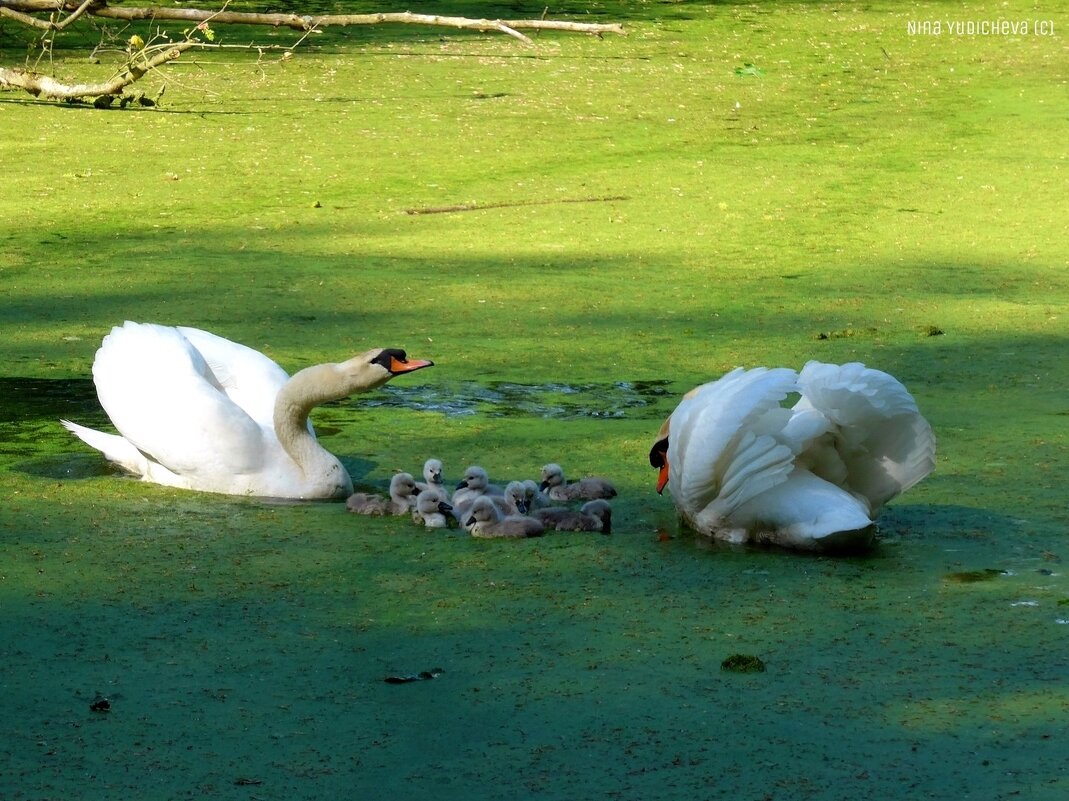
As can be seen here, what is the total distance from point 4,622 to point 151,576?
16.4 inches

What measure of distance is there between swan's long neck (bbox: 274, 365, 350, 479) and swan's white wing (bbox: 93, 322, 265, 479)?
10cm

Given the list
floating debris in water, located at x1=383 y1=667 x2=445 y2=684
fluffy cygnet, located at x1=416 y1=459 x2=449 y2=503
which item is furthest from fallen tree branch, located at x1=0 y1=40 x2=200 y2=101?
floating debris in water, located at x1=383 y1=667 x2=445 y2=684

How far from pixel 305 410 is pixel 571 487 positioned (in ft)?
2.61

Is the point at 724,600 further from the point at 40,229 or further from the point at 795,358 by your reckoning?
the point at 40,229

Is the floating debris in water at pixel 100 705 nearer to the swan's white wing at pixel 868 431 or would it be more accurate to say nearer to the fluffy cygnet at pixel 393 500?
the fluffy cygnet at pixel 393 500

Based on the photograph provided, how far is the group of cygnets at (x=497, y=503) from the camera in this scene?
15.0 feet

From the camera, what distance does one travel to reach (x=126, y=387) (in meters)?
5.10

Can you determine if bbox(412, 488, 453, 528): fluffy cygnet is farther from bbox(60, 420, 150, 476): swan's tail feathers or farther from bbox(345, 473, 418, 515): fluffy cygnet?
bbox(60, 420, 150, 476): swan's tail feathers

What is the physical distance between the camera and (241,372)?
539 centimetres

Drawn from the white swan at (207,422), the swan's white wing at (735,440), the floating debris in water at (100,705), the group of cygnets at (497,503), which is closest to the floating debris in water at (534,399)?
the white swan at (207,422)

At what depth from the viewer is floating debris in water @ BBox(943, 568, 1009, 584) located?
165 inches

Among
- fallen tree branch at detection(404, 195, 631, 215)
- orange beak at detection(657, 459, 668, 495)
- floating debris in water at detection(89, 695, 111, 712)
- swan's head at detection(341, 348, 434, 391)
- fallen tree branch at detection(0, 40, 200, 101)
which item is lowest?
floating debris in water at detection(89, 695, 111, 712)

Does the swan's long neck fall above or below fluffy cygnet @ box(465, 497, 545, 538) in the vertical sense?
above

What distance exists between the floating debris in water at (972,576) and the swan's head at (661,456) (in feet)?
2.79
